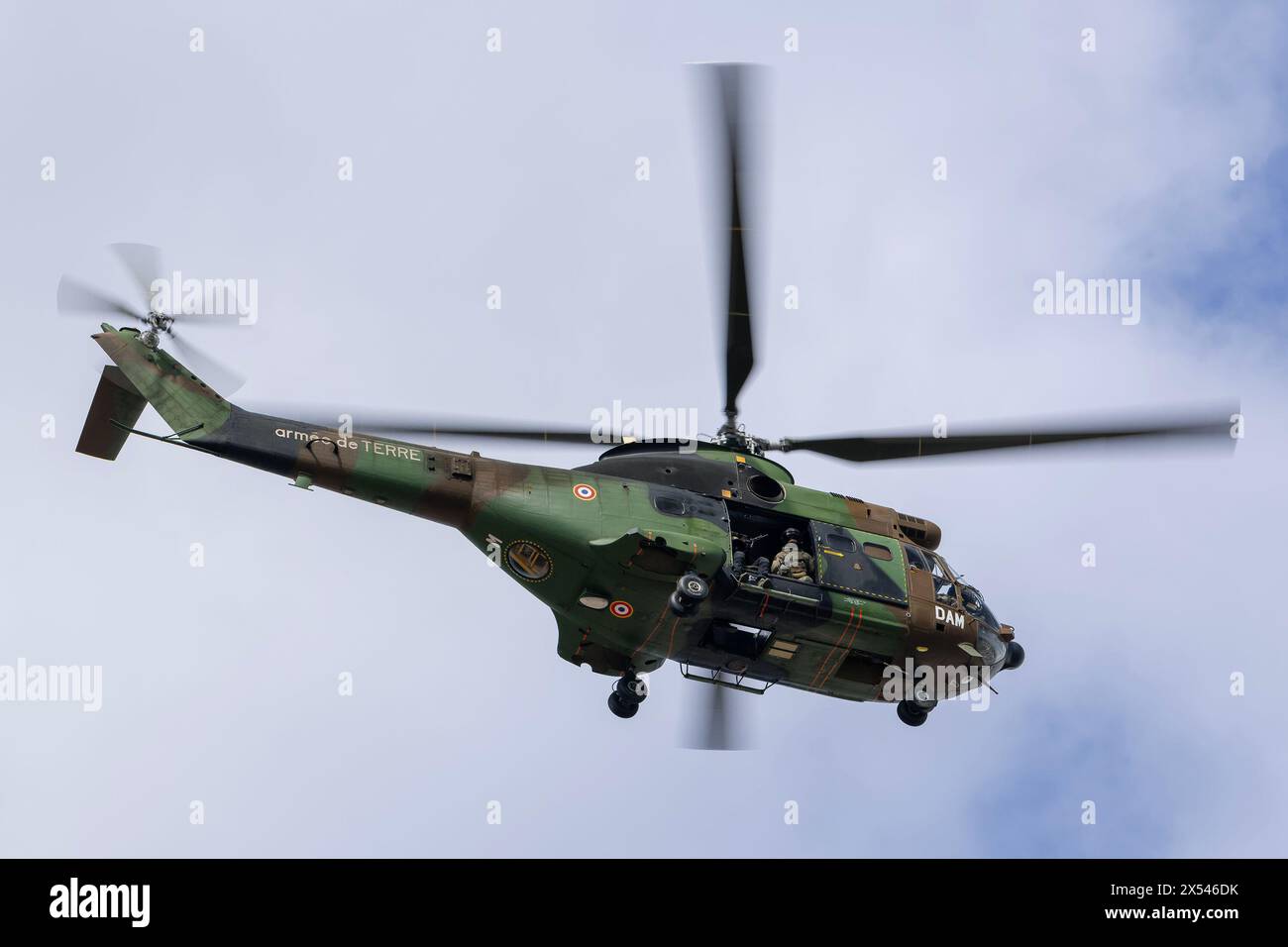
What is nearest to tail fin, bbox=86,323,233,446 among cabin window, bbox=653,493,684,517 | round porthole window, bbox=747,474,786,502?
cabin window, bbox=653,493,684,517

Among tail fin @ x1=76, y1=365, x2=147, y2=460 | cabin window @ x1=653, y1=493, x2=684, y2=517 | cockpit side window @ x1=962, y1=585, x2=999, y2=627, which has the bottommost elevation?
cockpit side window @ x1=962, y1=585, x2=999, y2=627

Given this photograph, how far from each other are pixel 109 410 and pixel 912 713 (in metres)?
15.0

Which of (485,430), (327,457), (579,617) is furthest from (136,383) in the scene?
(579,617)

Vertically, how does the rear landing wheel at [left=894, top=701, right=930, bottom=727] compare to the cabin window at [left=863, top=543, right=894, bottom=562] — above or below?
below

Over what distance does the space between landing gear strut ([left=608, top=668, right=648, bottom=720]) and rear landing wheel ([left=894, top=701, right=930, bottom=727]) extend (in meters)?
4.62

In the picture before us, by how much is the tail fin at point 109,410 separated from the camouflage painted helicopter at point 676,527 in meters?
0.02

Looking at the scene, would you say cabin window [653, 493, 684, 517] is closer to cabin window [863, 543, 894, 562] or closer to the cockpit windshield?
cabin window [863, 543, 894, 562]

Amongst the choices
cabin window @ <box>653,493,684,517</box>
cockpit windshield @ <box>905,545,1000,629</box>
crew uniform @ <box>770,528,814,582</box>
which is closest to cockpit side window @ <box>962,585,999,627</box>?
Result: cockpit windshield @ <box>905,545,1000,629</box>

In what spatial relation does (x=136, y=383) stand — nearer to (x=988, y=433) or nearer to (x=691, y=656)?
(x=691, y=656)

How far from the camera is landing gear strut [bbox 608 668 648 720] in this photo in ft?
116

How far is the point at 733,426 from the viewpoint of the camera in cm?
3681

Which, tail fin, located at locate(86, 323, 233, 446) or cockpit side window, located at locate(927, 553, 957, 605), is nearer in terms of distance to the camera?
tail fin, located at locate(86, 323, 233, 446)

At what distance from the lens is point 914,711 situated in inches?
1409

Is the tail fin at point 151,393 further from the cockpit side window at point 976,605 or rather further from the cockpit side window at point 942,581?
the cockpit side window at point 976,605
